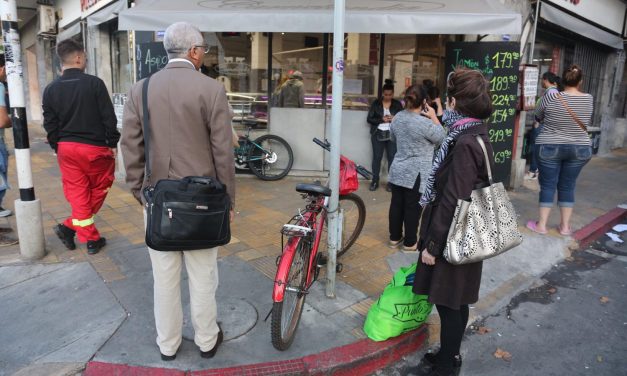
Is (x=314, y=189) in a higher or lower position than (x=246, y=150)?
higher

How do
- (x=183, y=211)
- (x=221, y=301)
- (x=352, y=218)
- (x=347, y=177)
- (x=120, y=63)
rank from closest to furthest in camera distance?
(x=183, y=211)
(x=221, y=301)
(x=347, y=177)
(x=352, y=218)
(x=120, y=63)

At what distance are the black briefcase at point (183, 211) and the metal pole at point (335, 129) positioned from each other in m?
1.03

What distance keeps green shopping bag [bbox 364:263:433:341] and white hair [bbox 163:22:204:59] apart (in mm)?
1930

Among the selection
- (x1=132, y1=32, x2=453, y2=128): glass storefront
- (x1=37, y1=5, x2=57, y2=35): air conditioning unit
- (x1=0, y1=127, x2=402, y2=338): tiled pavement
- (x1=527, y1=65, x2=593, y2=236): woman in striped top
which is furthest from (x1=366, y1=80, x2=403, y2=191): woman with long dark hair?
(x1=37, y1=5, x2=57, y2=35): air conditioning unit

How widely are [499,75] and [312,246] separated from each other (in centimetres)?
462

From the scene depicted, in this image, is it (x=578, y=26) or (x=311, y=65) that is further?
(x=578, y=26)

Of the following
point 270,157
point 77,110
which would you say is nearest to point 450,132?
point 77,110

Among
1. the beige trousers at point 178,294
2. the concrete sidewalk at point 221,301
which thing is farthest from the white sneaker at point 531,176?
the beige trousers at point 178,294

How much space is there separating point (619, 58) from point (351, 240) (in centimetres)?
1063

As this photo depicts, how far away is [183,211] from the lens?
2355 millimetres

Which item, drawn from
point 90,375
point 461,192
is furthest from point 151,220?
point 461,192

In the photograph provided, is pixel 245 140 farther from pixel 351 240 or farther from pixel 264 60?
pixel 351 240

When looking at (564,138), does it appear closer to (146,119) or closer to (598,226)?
(598,226)

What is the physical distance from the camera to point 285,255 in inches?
110
